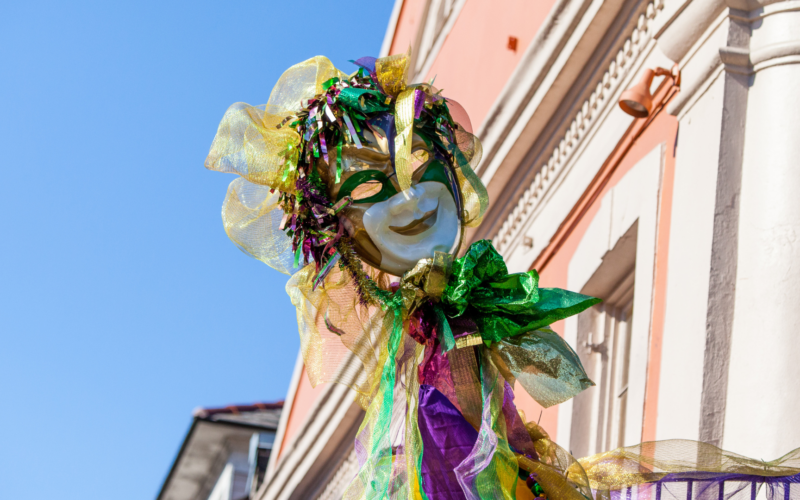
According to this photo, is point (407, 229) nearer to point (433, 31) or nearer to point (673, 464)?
point (673, 464)

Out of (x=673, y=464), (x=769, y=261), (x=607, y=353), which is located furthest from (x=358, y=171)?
(x=607, y=353)

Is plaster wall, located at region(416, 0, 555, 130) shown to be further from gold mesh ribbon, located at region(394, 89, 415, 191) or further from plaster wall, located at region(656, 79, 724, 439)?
gold mesh ribbon, located at region(394, 89, 415, 191)

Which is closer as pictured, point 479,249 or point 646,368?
point 479,249

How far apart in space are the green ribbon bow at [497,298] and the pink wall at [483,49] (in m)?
3.44

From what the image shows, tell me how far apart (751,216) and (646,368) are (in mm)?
665

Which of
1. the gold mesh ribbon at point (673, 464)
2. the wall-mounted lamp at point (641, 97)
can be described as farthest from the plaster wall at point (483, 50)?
the gold mesh ribbon at point (673, 464)

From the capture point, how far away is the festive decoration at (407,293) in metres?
2.25

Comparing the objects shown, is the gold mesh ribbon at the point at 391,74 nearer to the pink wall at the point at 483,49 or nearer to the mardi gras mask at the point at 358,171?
the mardi gras mask at the point at 358,171

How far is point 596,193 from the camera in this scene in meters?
4.66

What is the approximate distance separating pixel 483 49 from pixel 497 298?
4.50 m

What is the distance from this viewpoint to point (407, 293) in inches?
92.7

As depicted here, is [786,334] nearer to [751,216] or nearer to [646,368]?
[751,216]

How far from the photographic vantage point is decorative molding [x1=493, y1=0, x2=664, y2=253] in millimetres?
4523

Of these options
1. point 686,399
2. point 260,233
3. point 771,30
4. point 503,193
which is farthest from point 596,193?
point 260,233
